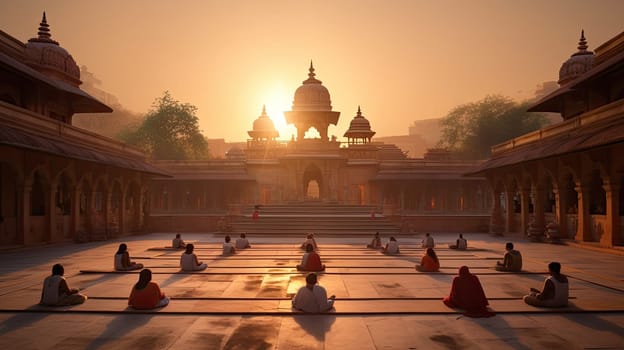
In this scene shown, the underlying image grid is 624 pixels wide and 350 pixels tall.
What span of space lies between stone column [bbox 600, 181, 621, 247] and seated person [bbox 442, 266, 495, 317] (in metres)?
13.9

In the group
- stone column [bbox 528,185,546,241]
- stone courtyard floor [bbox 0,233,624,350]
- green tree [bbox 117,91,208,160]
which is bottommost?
stone courtyard floor [bbox 0,233,624,350]

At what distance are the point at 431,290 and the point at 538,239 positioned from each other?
54.7 ft

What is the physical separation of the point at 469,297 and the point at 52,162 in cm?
2077

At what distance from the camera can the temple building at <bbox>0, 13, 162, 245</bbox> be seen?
20141mm

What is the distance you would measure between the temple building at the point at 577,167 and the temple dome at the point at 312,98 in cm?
1917

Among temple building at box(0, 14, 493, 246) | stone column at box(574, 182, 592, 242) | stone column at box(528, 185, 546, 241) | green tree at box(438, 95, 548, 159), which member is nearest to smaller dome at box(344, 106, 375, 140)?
temple building at box(0, 14, 493, 246)

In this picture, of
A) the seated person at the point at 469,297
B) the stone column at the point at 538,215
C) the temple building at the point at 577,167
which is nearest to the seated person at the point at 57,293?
the seated person at the point at 469,297

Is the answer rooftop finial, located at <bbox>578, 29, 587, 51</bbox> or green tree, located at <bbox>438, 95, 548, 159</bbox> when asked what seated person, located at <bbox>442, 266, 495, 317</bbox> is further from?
green tree, located at <bbox>438, 95, 548, 159</bbox>

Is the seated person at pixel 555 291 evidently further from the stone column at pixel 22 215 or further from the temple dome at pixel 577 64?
the temple dome at pixel 577 64

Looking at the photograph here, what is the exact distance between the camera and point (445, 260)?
1695cm

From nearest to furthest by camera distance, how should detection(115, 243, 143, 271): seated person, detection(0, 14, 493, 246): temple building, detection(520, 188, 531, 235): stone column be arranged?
detection(115, 243, 143, 271): seated person, detection(0, 14, 493, 246): temple building, detection(520, 188, 531, 235): stone column

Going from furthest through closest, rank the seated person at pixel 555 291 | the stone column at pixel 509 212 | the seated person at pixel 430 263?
the stone column at pixel 509 212, the seated person at pixel 430 263, the seated person at pixel 555 291

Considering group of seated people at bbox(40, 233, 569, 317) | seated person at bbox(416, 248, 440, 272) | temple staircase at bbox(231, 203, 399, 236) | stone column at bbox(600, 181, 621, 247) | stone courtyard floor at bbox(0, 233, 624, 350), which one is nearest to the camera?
stone courtyard floor at bbox(0, 233, 624, 350)

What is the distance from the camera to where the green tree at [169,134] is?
59.3 meters
